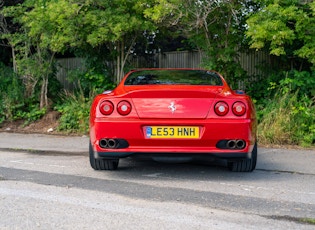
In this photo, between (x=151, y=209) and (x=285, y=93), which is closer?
(x=151, y=209)

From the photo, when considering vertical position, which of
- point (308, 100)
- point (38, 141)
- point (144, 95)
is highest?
point (144, 95)

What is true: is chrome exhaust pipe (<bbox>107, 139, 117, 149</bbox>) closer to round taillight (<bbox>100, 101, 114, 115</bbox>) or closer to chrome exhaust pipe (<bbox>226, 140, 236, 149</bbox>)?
round taillight (<bbox>100, 101, 114, 115</bbox>)

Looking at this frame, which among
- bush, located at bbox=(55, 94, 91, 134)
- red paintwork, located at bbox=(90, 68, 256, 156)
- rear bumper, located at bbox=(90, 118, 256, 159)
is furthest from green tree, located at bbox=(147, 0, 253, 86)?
rear bumper, located at bbox=(90, 118, 256, 159)

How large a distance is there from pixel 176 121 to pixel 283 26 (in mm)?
5068

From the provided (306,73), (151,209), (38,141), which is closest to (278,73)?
(306,73)

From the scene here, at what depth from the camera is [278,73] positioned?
39.8 ft

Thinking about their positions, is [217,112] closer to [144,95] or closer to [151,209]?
[144,95]

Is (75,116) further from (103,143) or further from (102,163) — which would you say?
(103,143)

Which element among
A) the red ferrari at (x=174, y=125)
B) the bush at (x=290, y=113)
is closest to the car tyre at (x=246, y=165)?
the red ferrari at (x=174, y=125)

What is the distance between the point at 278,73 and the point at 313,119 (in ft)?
7.00

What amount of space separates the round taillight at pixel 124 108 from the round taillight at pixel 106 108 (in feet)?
0.31

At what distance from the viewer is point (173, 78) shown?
7.06m

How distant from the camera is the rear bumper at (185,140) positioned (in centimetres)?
610


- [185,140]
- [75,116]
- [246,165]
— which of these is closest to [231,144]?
[185,140]
